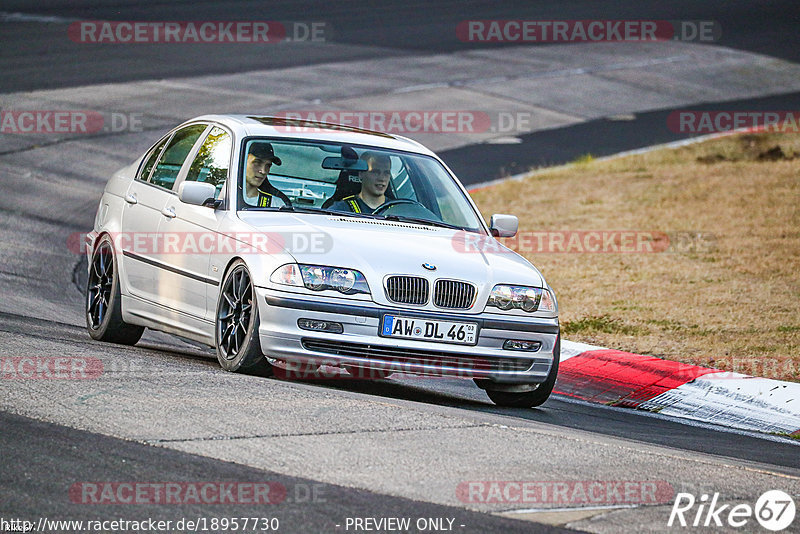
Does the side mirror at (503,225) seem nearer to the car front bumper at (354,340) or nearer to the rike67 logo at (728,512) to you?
the car front bumper at (354,340)

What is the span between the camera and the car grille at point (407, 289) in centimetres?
763

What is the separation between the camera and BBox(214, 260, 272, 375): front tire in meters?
7.71

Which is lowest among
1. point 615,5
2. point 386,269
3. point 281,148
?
point 386,269

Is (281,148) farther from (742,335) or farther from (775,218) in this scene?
(775,218)

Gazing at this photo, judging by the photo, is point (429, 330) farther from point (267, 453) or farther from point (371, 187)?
point (267, 453)

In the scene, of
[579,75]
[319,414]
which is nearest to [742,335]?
[319,414]

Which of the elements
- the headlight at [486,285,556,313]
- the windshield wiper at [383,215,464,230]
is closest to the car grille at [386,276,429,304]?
the headlight at [486,285,556,313]

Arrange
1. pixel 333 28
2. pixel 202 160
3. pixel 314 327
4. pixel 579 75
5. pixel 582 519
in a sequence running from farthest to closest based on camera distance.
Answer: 1. pixel 333 28
2. pixel 579 75
3. pixel 202 160
4. pixel 314 327
5. pixel 582 519

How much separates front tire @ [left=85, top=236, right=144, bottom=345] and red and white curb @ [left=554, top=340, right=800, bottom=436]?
10.5 ft

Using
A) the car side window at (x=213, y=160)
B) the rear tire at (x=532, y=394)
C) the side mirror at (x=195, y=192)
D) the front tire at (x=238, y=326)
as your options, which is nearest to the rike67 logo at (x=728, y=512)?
the rear tire at (x=532, y=394)

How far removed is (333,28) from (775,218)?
19.5 m

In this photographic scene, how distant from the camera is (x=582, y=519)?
211 inches

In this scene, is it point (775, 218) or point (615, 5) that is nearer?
point (775, 218)

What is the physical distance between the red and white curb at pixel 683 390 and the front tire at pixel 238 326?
2.81m
